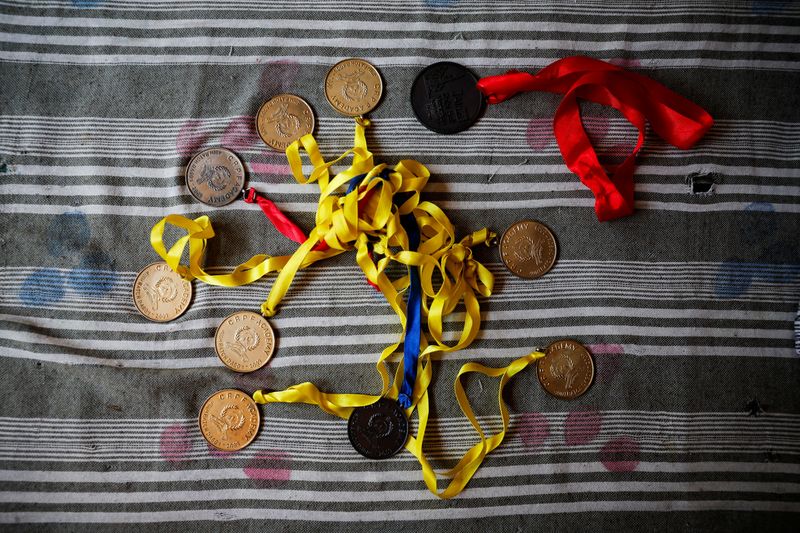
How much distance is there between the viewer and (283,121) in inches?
48.8

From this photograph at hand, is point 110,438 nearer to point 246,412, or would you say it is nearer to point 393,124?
point 246,412

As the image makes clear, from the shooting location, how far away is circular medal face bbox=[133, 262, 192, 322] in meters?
1.20

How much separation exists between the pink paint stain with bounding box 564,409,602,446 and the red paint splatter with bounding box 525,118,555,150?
0.60 metres

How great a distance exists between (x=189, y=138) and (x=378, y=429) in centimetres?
77

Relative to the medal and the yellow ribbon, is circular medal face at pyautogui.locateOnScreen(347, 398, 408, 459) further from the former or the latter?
the medal

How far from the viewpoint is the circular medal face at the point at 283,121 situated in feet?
4.05

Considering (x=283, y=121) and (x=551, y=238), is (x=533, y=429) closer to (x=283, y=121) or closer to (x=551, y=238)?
(x=551, y=238)

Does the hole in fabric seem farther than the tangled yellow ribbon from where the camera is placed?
Yes

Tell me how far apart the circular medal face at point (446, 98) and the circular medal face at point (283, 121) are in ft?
0.82

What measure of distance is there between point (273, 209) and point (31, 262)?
553 millimetres

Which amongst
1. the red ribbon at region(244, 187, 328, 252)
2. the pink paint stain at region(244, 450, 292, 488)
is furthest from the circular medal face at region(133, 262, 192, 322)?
the pink paint stain at region(244, 450, 292, 488)

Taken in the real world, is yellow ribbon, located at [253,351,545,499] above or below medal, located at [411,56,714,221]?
below

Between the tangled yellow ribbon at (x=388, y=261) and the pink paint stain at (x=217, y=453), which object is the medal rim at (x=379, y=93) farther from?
the pink paint stain at (x=217, y=453)

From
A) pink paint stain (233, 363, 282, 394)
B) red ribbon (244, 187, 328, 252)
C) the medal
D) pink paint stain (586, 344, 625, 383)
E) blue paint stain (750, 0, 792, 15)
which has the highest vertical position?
blue paint stain (750, 0, 792, 15)
